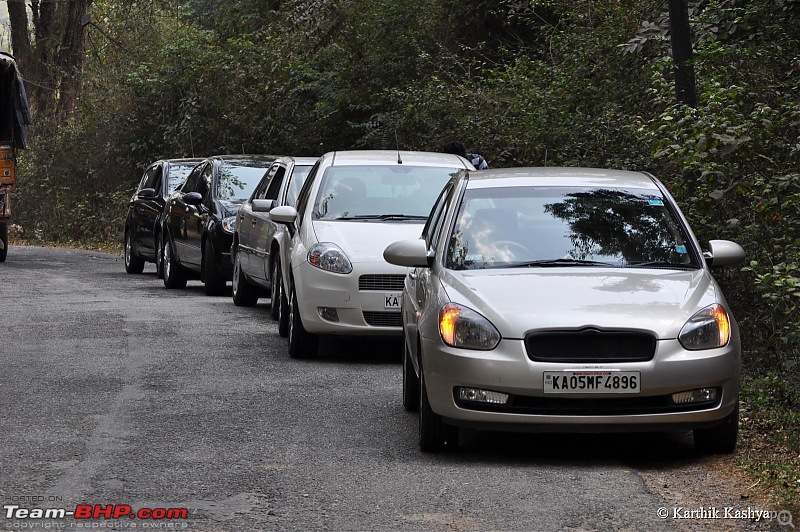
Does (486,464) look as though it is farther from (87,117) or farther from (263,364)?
(87,117)

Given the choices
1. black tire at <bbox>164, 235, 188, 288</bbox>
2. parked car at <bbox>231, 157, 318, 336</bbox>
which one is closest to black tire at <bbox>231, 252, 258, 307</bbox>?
parked car at <bbox>231, 157, 318, 336</bbox>

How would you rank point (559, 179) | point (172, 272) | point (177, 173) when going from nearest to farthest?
point (559, 179) < point (172, 272) < point (177, 173)

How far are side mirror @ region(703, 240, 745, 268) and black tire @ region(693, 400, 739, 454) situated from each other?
1.04 m

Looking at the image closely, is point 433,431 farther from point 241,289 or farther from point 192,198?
point 192,198

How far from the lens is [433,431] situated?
25.1ft

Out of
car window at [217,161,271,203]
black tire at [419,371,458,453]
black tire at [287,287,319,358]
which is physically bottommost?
black tire at [287,287,319,358]

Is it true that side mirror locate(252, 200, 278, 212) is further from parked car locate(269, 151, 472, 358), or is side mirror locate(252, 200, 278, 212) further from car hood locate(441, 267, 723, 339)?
car hood locate(441, 267, 723, 339)

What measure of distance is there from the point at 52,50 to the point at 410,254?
34.2 metres

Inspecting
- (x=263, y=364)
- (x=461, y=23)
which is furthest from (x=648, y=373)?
(x=461, y=23)

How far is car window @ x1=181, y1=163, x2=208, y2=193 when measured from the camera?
19239mm

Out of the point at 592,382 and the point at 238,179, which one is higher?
the point at 238,179

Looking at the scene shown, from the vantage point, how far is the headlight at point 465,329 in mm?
7402

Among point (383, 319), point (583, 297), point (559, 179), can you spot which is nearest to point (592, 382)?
point (583, 297)

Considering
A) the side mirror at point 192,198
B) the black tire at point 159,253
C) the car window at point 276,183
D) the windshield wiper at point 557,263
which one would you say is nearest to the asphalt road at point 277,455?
the windshield wiper at point 557,263
